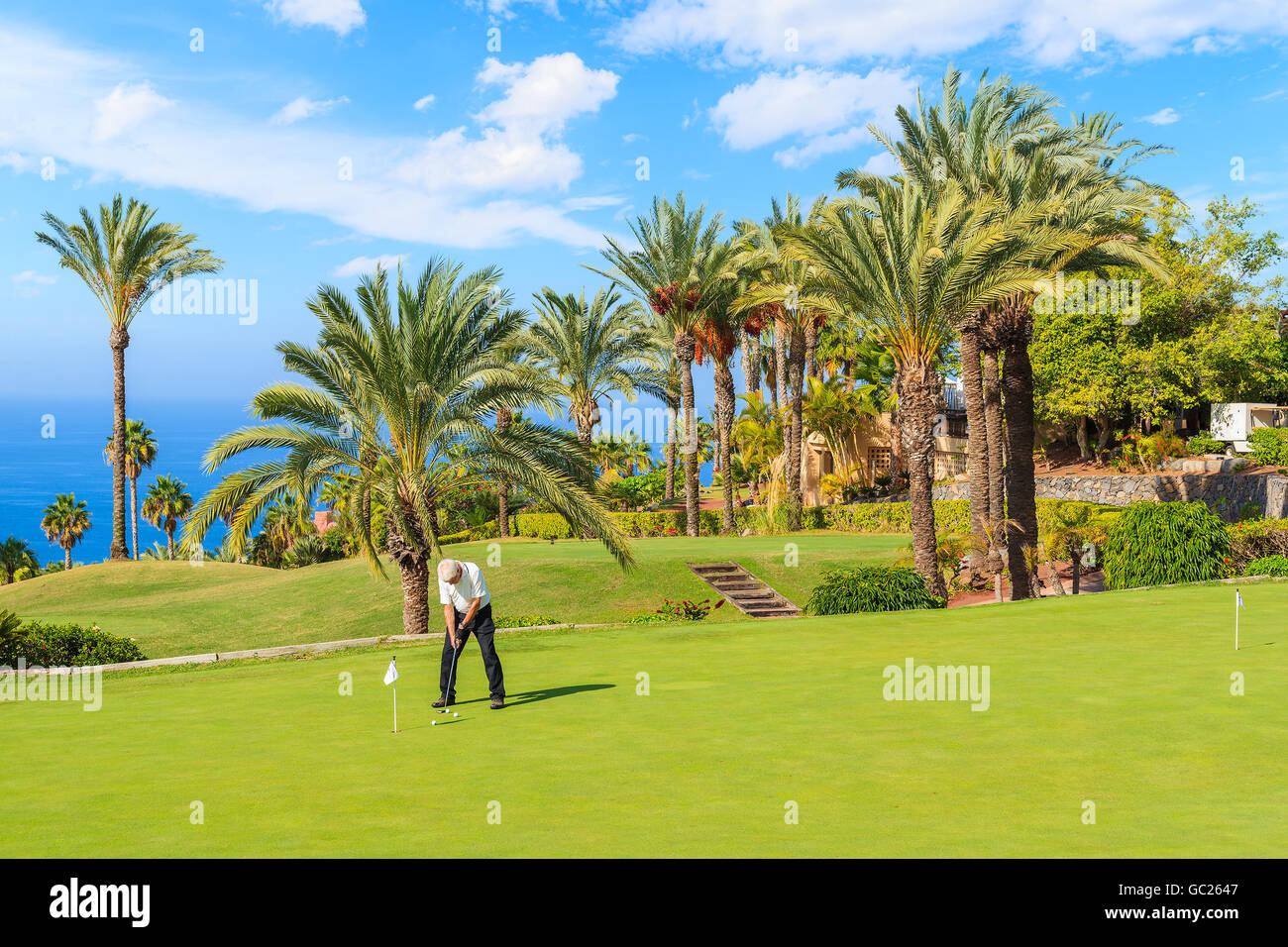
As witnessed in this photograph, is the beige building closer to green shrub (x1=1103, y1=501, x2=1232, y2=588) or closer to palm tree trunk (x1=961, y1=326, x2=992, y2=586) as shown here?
palm tree trunk (x1=961, y1=326, x2=992, y2=586)

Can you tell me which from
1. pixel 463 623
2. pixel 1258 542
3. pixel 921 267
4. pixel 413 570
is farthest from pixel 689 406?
pixel 463 623

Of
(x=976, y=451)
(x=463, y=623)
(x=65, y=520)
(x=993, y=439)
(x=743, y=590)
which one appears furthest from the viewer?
(x=65, y=520)

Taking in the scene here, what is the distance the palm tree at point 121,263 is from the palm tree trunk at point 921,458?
2905 centimetres

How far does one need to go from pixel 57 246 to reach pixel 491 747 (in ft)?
126

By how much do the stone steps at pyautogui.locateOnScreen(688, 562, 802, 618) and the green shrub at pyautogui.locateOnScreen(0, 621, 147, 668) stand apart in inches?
603

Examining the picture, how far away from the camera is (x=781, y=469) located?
169 ft

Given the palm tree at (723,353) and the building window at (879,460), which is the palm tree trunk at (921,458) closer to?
the palm tree at (723,353)

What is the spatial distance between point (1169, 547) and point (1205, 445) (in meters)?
26.5

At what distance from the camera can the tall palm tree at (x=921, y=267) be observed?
23891 millimetres

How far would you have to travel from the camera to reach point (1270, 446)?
42938mm

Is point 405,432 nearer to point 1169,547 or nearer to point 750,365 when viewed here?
point 1169,547

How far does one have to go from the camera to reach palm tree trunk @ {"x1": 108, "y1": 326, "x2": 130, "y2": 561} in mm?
39750
